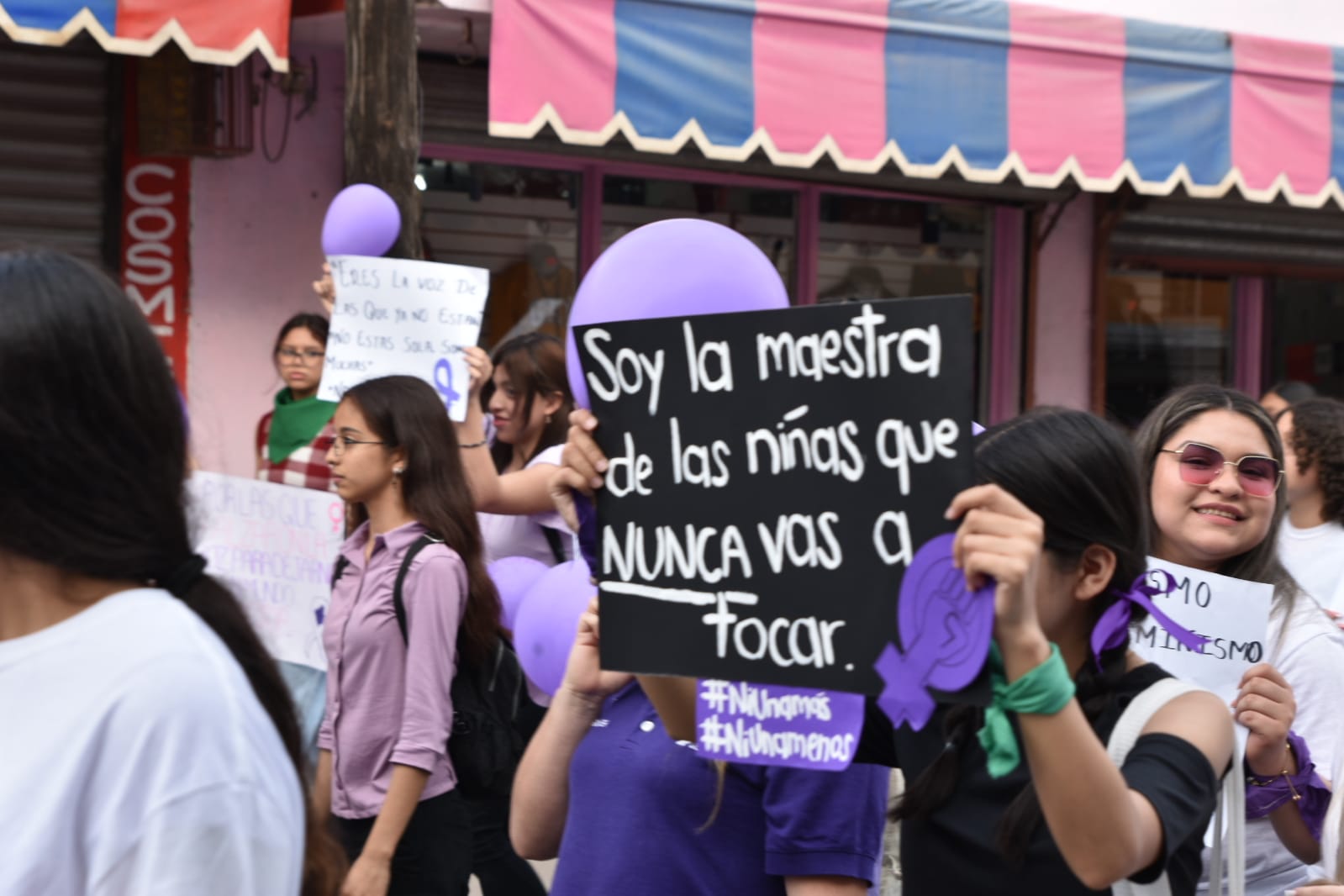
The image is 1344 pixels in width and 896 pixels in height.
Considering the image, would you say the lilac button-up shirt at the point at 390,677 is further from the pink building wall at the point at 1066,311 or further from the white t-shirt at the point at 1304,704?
the pink building wall at the point at 1066,311

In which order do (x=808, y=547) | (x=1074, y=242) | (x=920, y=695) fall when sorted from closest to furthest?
(x=920, y=695), (x=808, y=547), (x=1074, y=242)

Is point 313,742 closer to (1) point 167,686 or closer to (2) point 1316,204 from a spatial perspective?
(1) point 167,686

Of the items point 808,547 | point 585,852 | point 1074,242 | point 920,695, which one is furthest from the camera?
point 1074,242

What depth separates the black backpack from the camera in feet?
13.3

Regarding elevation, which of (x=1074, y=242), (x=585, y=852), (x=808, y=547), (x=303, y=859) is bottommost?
(x=585, y=852)

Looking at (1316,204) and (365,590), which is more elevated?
(1316,204)

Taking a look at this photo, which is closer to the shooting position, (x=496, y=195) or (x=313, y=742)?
(x=313, y=742)

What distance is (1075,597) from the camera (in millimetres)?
2129

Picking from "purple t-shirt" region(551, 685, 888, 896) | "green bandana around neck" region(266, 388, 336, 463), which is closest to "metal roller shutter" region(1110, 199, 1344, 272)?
"green bandana around neck" region(266, 388, 336, 463)

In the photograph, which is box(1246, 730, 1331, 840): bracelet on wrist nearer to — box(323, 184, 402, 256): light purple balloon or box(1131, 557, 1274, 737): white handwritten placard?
box(1131, 557, 1274, 737): white handwritten placard

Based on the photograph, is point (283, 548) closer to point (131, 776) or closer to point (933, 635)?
point (933, 635)

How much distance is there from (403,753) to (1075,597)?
2.10 meters

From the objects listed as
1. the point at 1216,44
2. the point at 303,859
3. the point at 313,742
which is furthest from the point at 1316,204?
the point at 303,859

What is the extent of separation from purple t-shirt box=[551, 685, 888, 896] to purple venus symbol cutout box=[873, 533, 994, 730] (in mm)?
479
